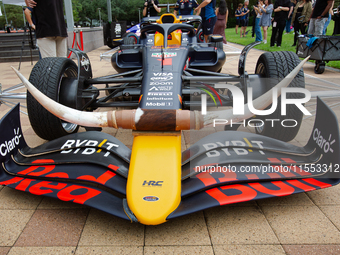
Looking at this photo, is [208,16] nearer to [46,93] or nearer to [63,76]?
[63,76]

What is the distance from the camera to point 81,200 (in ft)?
5.64

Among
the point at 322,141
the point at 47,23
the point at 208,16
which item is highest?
the point at 208,16

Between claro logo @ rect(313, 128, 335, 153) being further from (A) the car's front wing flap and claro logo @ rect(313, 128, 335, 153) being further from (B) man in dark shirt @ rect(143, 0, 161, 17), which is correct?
(B) man in dark shirt @ rect(143, 0, 161, 17)

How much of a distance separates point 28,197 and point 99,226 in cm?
70

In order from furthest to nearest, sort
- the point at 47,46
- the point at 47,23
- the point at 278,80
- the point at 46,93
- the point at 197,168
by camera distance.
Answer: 1. the point at 47,46
2. the point at 47,23
3. the point at 278,80
4. the point at 46,93
5. the point at 197,168

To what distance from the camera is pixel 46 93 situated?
103 inches

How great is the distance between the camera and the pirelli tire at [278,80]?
2.65m

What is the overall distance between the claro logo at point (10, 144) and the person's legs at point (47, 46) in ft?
7.85

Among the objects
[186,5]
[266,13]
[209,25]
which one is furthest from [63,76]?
[266,13]

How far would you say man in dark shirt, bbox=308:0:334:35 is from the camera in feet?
22.5

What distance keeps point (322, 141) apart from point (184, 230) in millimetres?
1261

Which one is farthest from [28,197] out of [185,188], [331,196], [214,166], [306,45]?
[306,45]

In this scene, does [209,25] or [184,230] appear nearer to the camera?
[184,230]

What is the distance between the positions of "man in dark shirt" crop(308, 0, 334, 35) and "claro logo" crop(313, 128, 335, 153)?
6134 mm
